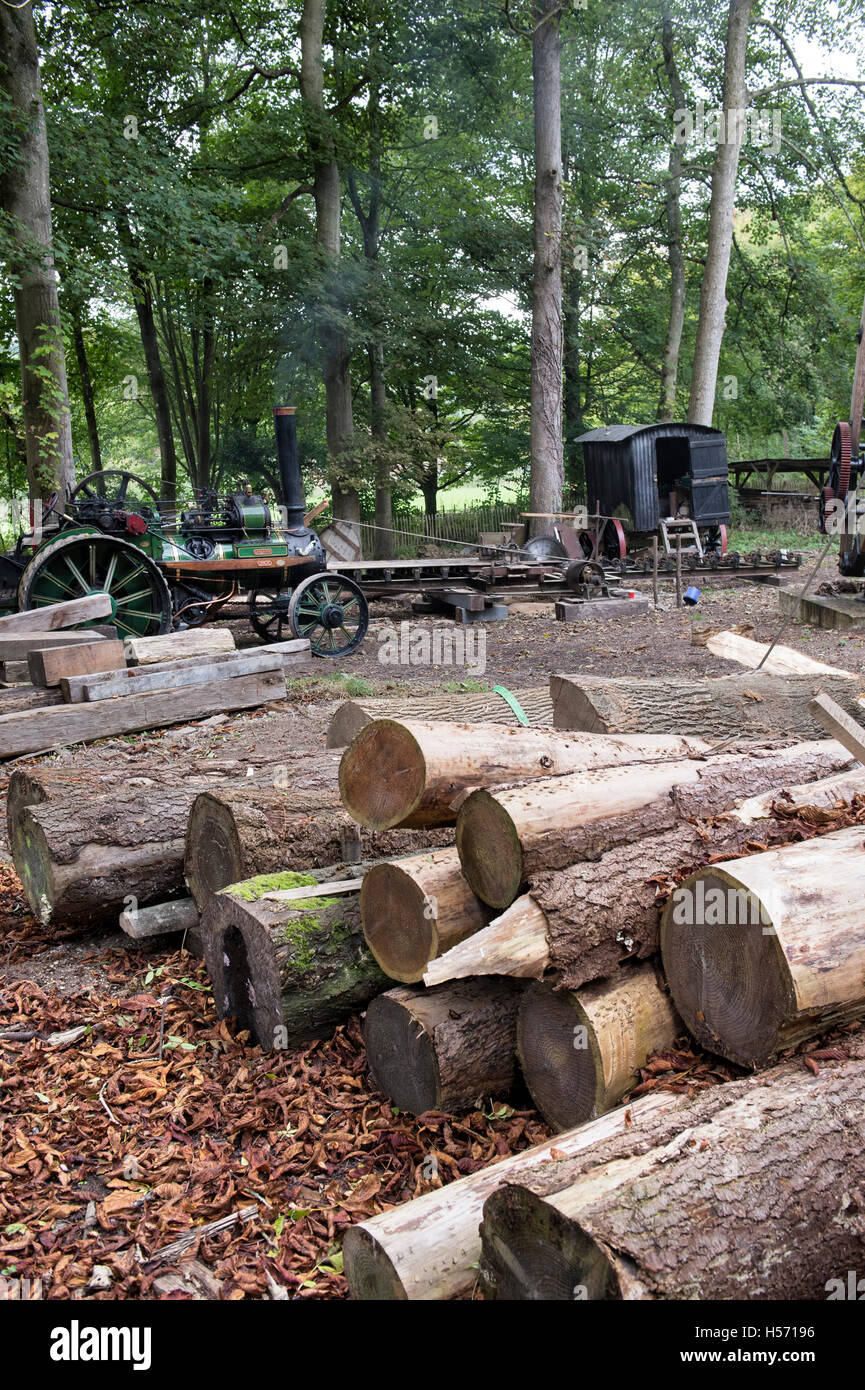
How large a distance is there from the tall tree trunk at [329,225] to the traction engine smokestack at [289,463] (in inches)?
287

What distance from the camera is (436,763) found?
131 inches

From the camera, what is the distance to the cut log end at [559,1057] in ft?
9.23

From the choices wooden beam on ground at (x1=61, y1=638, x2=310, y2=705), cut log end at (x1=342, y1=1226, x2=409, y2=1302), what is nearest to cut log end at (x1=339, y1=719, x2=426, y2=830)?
cut log end at (x1=342, y1=1226, x2=409, y2=1302)

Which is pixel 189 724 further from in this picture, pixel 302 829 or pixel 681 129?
pixel 681 129

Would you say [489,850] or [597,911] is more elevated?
[489,850]

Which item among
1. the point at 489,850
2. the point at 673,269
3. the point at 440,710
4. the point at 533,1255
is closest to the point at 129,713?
the point at 440,710

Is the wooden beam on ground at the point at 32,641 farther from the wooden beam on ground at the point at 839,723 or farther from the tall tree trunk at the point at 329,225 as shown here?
the tall tree trunk at the point at 329,225

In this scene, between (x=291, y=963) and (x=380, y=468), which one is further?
(x=380, y=468)

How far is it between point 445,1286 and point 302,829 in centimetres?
202

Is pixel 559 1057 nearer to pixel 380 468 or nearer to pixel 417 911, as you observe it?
pixel 417 911

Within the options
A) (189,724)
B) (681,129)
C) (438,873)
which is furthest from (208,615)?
(681,129)

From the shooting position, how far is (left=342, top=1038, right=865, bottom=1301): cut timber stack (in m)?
2.00

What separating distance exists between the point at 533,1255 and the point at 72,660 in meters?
6.12

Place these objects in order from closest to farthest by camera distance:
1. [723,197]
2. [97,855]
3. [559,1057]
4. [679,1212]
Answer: [679,1212]
[559,1057]
[97,855]
[723,197]
